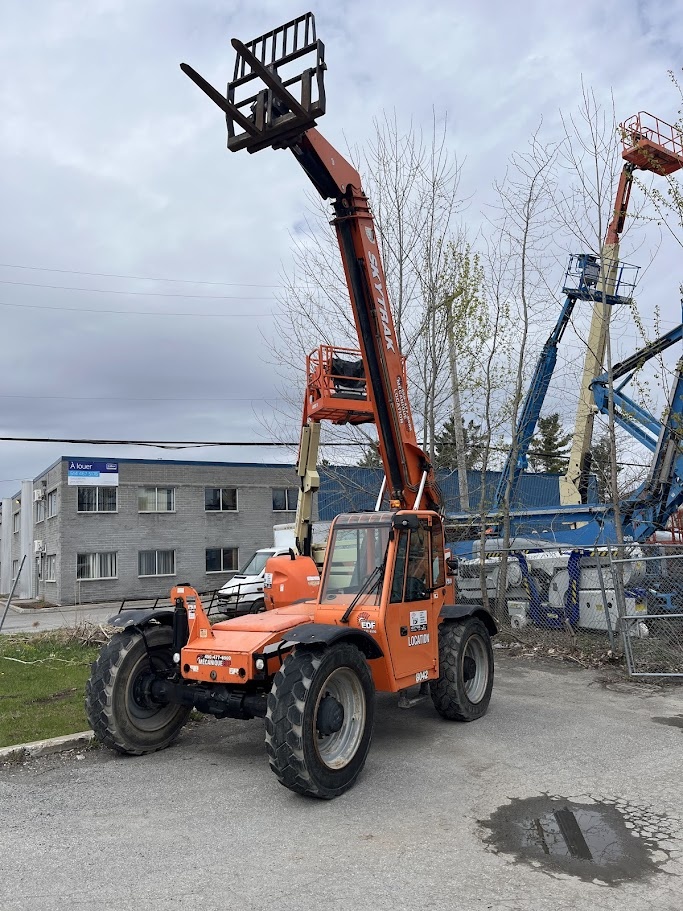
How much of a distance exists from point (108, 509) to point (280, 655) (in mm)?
27676

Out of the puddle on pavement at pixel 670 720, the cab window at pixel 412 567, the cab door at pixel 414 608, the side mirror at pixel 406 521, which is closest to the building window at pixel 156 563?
the cab door at pixel 414 608

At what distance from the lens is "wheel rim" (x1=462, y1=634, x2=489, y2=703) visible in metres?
8.43

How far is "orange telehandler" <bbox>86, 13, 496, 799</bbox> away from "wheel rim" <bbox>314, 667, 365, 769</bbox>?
11 mm

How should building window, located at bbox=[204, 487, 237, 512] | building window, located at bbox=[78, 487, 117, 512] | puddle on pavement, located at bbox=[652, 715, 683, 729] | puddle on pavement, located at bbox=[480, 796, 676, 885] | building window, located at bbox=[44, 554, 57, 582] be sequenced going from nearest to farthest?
puddle on pavement, located at bbox=[480, 796, 676, 885] → puddle on pavement, located at bbox=[652, 715, 683, 729] → building window, located at bbox=[78, 487, 117, 512] → building window, located at bbox=[44, 554, 57, 582] → building window, located at bbox=[204, 487, 237, 512]

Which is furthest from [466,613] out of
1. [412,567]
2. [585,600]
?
[585,600]

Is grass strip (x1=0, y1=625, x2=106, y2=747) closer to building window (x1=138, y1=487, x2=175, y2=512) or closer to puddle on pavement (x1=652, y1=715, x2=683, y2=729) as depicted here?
puddle on pavement (x1=652, y1=715, x2=683, y2=729)

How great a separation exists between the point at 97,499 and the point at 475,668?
26.7 meters

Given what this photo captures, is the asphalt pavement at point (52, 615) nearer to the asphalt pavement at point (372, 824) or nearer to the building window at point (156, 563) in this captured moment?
the building window at point (156, 563)

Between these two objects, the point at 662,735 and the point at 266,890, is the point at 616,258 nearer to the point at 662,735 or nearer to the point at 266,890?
the point at 662,735

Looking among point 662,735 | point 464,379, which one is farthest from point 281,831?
point 464,379

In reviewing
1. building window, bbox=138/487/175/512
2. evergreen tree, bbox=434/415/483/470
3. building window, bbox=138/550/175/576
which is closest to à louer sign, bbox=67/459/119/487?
building window, bbox=138/487/175/512

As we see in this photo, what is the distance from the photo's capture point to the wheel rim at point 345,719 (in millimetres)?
6113

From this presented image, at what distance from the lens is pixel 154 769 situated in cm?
671

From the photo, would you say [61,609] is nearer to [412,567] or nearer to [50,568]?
[50,568]
